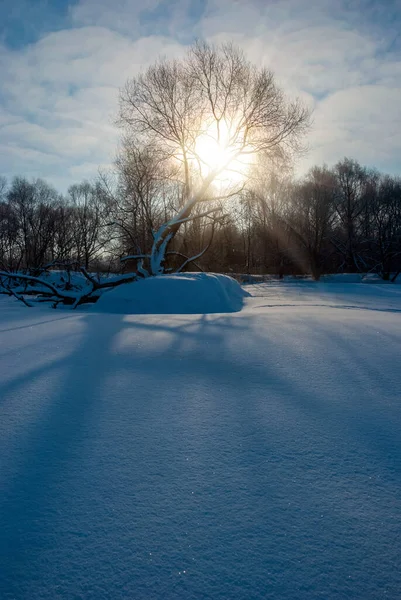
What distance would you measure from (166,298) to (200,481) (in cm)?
470

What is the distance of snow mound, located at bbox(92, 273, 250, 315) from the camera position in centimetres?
559

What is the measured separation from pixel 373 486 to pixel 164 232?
9758 millimetres

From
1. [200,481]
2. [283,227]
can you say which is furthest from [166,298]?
[283,227]

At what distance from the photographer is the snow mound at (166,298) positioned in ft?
18.3

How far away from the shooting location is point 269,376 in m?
2.06

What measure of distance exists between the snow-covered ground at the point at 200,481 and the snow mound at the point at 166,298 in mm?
3293

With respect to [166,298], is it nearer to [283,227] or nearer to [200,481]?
[200,481]

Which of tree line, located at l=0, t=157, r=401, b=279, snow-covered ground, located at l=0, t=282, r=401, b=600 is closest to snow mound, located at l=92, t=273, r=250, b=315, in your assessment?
snow-covered ground, located at l=0, t=282, r=401, b=600

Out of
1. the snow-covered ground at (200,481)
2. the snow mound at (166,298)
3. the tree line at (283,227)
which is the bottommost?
the snow-covered ground at (200,481)

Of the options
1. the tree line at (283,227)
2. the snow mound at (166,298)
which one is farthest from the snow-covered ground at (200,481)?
the tree line at (283,227)

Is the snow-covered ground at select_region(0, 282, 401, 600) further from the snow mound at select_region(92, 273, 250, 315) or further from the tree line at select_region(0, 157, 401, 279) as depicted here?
the tree line at select_region(0, 157, 401, 279)

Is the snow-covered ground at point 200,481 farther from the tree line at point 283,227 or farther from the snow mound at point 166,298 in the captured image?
the tree line at point 283,227

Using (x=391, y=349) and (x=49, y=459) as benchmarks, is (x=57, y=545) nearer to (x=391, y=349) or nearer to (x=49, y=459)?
(x=49, y=459)

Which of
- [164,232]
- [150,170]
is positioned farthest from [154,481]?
[150,170]
